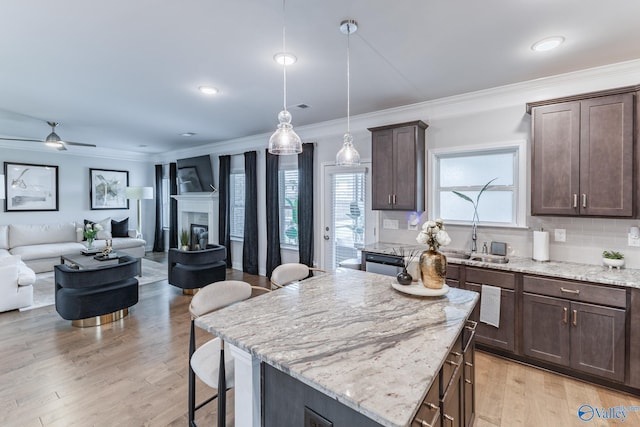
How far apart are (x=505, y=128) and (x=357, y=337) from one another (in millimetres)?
3160

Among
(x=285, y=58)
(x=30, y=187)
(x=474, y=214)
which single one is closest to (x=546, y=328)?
(x=474, y=214)

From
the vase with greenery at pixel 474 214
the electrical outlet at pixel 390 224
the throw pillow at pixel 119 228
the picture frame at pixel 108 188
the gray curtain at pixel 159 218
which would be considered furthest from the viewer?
the gray curtain at pixel 159 218

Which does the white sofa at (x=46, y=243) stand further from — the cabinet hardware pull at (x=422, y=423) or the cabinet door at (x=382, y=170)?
the cabinet hardware pull at (x=422, y=423)

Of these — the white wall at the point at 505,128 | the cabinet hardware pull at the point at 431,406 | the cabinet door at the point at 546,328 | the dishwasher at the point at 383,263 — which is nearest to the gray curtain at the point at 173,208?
the white wall at the point at 505,128

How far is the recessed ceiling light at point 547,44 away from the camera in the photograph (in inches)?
93.7

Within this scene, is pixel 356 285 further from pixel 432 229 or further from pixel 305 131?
pixel 305 131

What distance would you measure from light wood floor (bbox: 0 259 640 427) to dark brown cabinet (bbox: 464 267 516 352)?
0.20 metres

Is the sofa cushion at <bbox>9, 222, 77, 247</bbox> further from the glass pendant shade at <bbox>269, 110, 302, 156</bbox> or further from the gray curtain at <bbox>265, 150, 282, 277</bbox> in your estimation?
the glass pendant shade at <bbox>269, 110, 302, 156</bbox>

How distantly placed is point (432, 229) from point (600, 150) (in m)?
1.99

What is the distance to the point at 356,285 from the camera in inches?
90.7

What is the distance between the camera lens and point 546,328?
2.71 meters

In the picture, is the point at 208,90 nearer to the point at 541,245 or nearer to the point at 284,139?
the point at 284,139

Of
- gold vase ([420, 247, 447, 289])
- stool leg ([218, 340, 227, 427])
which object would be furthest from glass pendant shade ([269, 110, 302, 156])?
stool leg ([218, 340, 227, 427])

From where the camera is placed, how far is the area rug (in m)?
4.51
